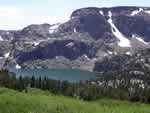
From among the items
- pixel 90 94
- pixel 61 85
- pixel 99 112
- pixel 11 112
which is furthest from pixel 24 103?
pixel 61 85

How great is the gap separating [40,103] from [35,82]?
124 metres

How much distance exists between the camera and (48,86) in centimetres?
13700

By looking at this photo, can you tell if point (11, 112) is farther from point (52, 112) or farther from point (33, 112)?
point (52, 112)

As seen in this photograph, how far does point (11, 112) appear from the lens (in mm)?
14188

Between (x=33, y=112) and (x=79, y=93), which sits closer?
(x=33, y=112)

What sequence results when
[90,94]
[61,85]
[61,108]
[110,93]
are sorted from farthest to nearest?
[61,85] < [110,93] < [90,94] < [61,108]

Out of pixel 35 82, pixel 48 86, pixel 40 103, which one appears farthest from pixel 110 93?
pixel 40 103

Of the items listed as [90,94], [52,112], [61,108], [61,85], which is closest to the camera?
[52,112]

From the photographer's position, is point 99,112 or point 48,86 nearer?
point 99,112

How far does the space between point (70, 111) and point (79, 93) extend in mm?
88982

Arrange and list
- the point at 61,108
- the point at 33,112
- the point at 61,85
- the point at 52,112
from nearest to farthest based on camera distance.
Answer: the point at 33,112, the point at 52,112, the point at 61,108, the point at 61,85

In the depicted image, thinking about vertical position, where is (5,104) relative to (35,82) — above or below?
above

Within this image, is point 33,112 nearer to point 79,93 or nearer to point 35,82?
point 79,93

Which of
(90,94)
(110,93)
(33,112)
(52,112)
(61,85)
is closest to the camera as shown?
(33,112)
